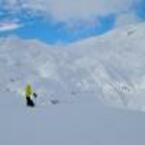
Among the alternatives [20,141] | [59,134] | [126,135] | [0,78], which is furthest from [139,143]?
[0,78]

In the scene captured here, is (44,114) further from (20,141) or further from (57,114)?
(20,141)

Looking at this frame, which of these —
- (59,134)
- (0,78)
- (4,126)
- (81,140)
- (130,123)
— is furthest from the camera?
(0,78)

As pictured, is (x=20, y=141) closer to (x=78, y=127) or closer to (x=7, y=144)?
(x=7, y=144)

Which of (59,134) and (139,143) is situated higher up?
(59,134)

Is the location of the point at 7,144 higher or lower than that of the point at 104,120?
higher

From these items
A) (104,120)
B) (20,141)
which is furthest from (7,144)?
(104,120)

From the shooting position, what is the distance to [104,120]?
1125 inches

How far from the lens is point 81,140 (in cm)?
2067

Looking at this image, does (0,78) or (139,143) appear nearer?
(139,143)

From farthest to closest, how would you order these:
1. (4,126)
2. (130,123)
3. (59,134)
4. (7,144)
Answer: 1. (130,123)
2. (4,126)
3. (59,134)
4. (7,144)

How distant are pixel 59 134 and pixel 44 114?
27.4 feet

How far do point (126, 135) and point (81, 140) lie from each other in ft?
10.9

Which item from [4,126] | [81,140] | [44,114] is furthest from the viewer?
[44,114]

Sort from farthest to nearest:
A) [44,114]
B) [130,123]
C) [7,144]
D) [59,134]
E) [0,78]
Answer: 1. [0,78]
2. [44,114]
3. [130,123]
4. [59,134]
5. [7,144]
